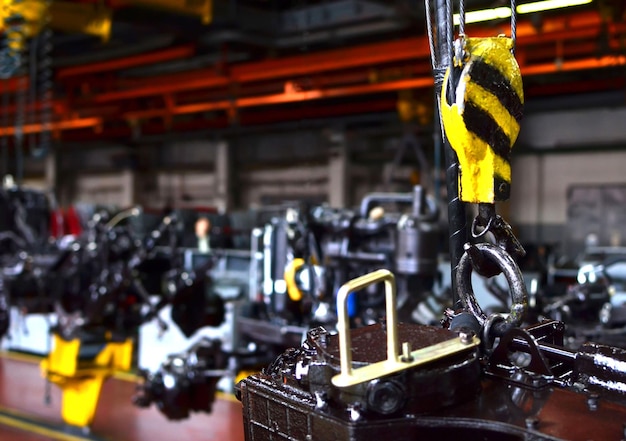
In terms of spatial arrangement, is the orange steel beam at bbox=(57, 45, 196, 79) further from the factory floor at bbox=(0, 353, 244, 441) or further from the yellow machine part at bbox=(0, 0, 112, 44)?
the factory floor at bbox=(0, 353, 244, 441)

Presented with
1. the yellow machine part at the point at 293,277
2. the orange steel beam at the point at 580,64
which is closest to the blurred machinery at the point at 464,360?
the yellow machine part at the point at 293,277

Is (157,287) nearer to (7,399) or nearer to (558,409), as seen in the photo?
(7,399)

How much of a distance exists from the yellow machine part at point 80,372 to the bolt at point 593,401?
14.0ft

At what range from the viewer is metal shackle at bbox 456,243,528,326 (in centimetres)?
126

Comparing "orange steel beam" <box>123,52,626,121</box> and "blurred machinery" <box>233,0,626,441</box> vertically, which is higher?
"orange steel beam" <box>123,52,626,121</box>

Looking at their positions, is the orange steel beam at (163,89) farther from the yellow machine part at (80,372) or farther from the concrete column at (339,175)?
the yellow machine part at (80,372)

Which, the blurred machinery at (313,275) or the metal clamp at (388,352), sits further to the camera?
the blurred machinery at (313,275)

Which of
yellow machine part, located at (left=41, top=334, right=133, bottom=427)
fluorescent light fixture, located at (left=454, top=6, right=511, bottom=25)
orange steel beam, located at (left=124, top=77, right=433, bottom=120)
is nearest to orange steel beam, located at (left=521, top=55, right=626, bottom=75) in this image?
orange steel beam, located at (left=124, top=77, right=433, bottom=120)

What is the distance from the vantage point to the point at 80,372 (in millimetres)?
4820

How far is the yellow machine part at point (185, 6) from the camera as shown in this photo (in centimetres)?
545

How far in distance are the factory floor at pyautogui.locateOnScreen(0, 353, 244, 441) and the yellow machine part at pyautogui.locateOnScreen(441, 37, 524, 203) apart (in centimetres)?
356

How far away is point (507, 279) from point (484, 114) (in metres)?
0.32

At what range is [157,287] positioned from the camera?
5012mm

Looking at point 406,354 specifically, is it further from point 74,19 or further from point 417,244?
point 74,19
